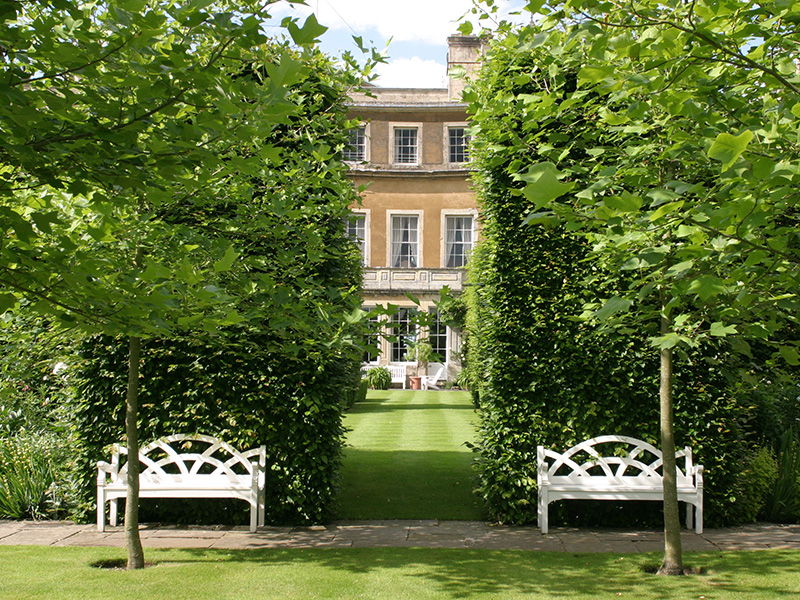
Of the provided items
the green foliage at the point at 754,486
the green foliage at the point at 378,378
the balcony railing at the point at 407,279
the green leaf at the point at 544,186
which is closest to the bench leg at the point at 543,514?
the green foliage at the point at 754,486

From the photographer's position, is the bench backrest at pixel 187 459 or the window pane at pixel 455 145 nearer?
the bench backrest at pixel 187 459

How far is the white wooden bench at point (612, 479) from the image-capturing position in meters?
6.51

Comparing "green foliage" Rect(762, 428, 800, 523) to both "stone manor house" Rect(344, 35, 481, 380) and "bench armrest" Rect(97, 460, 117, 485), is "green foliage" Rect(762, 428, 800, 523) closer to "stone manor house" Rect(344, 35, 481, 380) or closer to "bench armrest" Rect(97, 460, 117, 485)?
"bench armrest" Rect(97, 460, 117, 485)

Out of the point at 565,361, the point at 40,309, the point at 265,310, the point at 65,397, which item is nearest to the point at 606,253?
the point at 565,361

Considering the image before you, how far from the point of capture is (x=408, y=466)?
9.63 meters

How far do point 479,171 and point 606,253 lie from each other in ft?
9.98

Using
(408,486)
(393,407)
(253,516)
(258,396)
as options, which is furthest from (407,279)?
(253,516)

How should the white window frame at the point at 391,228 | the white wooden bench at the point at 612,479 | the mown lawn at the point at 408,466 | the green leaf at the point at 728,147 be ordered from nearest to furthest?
the green leaf at the point at 728,147
the white wooden bench at the point at 612,479
the mown lawn at the point at 408,466
the white window frame at the point at 391,228

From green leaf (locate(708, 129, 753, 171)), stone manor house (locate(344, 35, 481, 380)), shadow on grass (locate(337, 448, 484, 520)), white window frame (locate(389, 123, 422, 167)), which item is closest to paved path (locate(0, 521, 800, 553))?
shadow on grass (locate(337, 448, 484, 520))

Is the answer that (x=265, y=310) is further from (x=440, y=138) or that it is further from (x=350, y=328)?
(x=440, y=138)

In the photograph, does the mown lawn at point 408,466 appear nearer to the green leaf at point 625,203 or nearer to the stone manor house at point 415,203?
the green leaf at point 625,203

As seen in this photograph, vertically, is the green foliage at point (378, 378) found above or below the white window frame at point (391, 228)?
below

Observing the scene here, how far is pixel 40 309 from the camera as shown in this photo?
3168mm

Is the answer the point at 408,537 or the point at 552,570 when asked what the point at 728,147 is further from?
the point at 408,537
